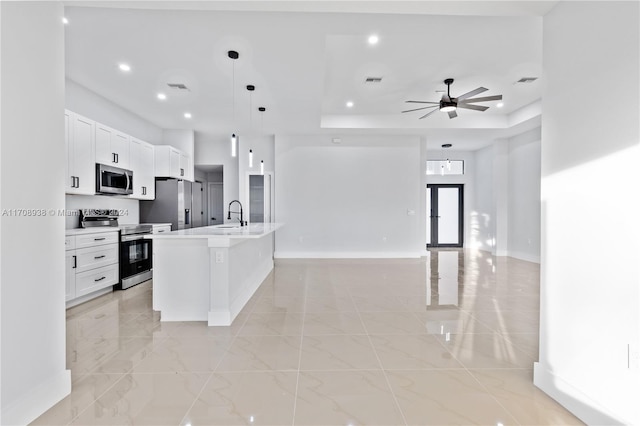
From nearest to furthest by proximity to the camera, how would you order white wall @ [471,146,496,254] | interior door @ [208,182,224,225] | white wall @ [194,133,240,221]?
1. white wall @ [194,133,240,221]
2. white wall @ [471,146,496,254]
3. interior door @ [208,182,224,225]

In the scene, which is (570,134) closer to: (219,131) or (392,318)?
(392,318)

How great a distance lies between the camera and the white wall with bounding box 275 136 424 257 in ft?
23.5

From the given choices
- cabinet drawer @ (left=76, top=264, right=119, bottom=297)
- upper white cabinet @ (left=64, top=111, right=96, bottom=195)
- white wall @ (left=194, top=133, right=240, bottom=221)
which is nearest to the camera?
cabinet drawer @ (left=76, top=264, right=119, bottom=297)

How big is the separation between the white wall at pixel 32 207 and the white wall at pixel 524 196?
25.7ft

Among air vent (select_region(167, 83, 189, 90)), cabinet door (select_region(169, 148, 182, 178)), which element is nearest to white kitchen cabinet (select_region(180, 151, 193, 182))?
cabinet door (select_region(169, 148, 182, 178))

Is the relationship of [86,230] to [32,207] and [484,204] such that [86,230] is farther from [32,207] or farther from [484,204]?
[484,204]

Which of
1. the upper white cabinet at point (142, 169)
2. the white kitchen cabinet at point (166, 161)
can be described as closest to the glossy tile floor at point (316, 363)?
the upper white cabinet at point (142, 169)

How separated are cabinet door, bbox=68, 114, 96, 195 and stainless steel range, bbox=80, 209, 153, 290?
48cm

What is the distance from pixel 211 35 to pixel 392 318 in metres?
3.50

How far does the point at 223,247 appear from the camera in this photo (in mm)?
2996

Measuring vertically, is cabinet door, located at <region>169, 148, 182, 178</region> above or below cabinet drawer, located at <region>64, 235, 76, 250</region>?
above

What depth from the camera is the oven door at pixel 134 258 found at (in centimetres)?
440

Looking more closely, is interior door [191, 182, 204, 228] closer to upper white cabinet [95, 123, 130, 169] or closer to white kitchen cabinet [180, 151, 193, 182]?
white kitchen cabinet [180, 151, 193, 182]

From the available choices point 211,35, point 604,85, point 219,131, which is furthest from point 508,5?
point 219,131
